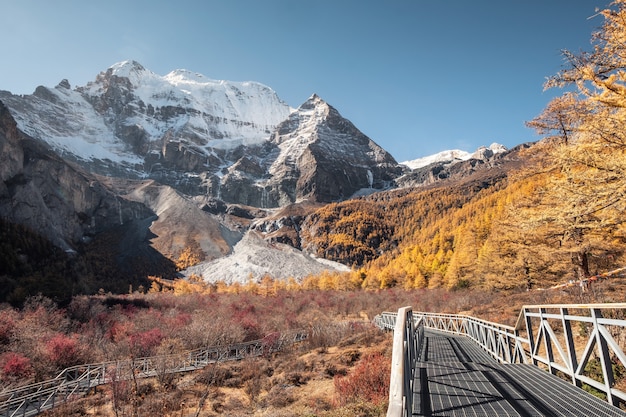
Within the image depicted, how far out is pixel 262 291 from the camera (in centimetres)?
8806

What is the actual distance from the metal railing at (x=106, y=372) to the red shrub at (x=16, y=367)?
1.41 m

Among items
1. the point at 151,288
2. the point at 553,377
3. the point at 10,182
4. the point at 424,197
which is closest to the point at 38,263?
the point at 151,288

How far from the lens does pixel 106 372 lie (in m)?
20.2

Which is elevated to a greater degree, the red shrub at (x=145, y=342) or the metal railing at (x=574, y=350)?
the metal railing at (x=574, y=350)

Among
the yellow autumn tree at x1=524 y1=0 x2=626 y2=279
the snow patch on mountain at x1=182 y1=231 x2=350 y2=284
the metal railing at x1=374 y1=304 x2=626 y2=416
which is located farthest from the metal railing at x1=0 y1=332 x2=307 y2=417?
the snow patch on mountain at x1=182 y1=231 x2=350 y2=284

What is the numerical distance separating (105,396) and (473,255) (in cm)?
4597

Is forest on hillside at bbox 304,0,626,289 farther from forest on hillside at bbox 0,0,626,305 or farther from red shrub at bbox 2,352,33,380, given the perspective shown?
red shrub at bbox 2,352,33,380

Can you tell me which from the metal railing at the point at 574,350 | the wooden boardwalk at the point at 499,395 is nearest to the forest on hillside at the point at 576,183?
the metal railing at the point at 574,350

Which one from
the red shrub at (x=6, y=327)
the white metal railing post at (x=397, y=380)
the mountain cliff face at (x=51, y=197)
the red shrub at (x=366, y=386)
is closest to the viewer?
the white metal railing post at (x=397, y=380)

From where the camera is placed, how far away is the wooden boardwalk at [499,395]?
4.49 m

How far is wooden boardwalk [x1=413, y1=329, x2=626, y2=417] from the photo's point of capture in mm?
4492

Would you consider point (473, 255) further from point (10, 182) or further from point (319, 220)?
point (319, 220)

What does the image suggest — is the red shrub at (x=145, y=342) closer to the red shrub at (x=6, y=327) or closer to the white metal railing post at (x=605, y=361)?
the red shrub at (x=6, y=327)

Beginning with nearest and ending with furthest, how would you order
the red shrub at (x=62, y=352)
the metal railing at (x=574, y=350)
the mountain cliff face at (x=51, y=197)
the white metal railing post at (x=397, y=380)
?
1. the white metal railing post at (x=397, y=380)
2. the metal railing at (x=574, y=350)
3. the red shrub at (x=62, y=352)
4. the mountain cliff face at (x=51, y=197)
